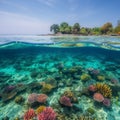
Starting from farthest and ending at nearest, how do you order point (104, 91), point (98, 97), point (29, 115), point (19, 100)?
point (104, 91)
point (19, 100)
point (98, 97)
point (29, 115)

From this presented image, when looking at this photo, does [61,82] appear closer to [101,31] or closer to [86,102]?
[86,102]

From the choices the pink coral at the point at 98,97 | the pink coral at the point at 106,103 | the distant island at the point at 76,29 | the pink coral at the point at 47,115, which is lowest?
the distant island at the point at 76,29

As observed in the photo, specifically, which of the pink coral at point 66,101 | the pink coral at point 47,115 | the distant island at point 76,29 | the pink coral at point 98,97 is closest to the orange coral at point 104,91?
the pink coral at point 98,97

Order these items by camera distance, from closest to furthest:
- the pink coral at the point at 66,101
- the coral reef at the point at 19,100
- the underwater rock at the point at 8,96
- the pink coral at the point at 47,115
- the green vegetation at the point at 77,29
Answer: the pink coral at the point at 47,115
the pink coral at the point at 66,101
the coral reef at the point at 19,100
the underwater rock at the point at 8,96
the green vegetation at the point at 77,29

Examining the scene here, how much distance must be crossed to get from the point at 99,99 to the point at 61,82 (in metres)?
3.47

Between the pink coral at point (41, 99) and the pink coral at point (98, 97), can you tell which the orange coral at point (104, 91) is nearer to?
the pink coral at point (98, 97)

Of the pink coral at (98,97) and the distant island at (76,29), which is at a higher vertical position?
the pink coral at (98,97)

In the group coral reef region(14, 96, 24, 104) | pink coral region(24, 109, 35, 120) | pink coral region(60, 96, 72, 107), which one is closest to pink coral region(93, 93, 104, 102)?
pink coral region(60, 96, 72, 107)

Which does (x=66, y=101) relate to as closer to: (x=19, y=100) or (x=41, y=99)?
(x=41, y=99)

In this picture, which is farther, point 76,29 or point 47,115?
point 76,29

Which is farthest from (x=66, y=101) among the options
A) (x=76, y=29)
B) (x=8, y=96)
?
(x=76, y=29)

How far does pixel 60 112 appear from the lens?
20.7ft

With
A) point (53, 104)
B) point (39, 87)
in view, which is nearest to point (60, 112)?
point (53, 104)

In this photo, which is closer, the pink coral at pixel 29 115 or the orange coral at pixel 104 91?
the pink coral at pixel 29 115
